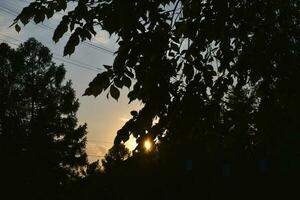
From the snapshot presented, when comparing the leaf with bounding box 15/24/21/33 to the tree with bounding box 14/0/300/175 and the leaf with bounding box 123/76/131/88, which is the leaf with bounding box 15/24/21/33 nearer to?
the tree with bounding box 14/0/300/175

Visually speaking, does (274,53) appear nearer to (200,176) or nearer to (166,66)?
(166,66)

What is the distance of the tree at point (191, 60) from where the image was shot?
3.39 m

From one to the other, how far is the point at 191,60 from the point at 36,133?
35.1 metres

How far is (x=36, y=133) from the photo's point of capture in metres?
37.9

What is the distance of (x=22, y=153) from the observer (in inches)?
1347

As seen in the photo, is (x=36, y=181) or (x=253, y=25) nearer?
(x=253, y=25)

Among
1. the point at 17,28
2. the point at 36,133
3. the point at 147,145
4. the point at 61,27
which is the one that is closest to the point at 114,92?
the point at 61,27

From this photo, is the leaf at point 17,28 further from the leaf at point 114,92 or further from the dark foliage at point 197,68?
the leaf at point 114,92

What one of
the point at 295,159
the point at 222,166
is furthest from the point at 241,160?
the point at 295,159

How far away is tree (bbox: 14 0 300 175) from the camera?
11.1ft

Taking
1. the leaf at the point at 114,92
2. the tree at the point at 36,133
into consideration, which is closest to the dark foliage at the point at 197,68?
the leaf at the point at 114,92

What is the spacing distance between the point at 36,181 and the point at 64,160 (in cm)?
662

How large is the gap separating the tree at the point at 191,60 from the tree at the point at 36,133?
28246 mm

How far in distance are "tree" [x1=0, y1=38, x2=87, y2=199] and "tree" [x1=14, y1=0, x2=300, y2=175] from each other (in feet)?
92.7
